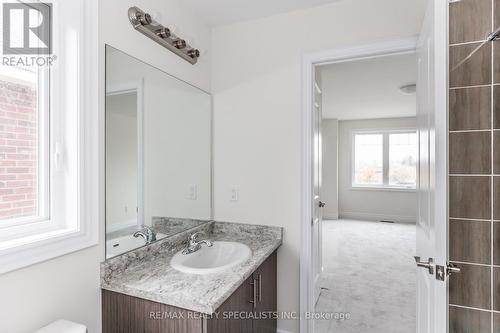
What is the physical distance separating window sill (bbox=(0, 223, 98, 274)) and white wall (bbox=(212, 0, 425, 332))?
3.74ft

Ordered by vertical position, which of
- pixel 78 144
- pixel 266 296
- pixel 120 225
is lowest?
pixel 266 296

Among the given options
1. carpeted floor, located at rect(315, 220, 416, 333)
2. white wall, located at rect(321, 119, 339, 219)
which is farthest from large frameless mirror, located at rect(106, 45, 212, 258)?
white wall, located at rect(321, 119, 339, 219)

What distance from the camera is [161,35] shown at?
5.45 ft

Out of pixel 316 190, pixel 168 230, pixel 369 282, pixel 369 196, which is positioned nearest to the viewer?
pixel 168 230

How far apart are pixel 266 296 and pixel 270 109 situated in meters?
1.31

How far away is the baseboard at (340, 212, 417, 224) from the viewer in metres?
6.16

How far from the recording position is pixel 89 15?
49.4 inches

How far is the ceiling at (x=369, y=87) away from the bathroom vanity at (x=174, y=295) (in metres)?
1.69

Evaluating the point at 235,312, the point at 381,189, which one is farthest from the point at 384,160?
the point at 235,312

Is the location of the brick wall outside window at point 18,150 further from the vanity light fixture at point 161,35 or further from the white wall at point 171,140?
the vanity light fixture at point 161,35

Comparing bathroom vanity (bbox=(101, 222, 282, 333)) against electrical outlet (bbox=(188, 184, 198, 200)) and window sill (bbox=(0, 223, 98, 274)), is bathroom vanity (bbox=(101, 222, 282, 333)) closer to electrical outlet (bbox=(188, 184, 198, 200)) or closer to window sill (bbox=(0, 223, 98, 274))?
window sill (bbox=(0, 223, 98, 274))

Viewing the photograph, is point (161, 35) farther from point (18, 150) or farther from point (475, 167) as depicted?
point (475, 167)

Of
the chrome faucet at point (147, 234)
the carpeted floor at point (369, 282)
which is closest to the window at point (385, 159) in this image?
the carpeted floor at point (369, 282)

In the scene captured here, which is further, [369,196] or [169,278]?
[369,196]
